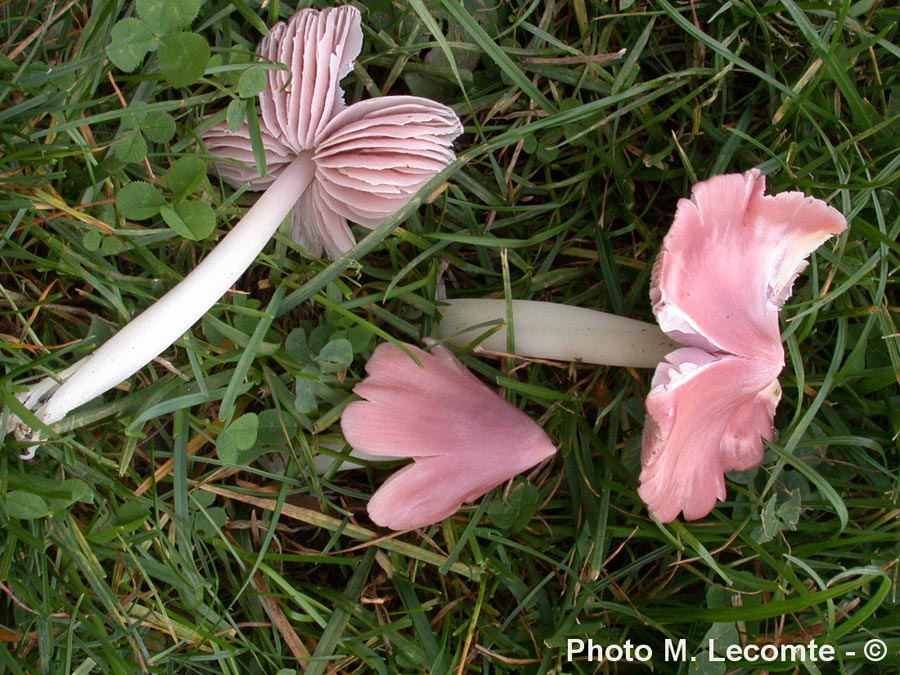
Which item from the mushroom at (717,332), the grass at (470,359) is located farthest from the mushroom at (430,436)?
the mushroom at (717,332)

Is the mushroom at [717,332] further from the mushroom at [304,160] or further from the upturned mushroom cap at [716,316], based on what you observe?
the mushroom at [304,160]
